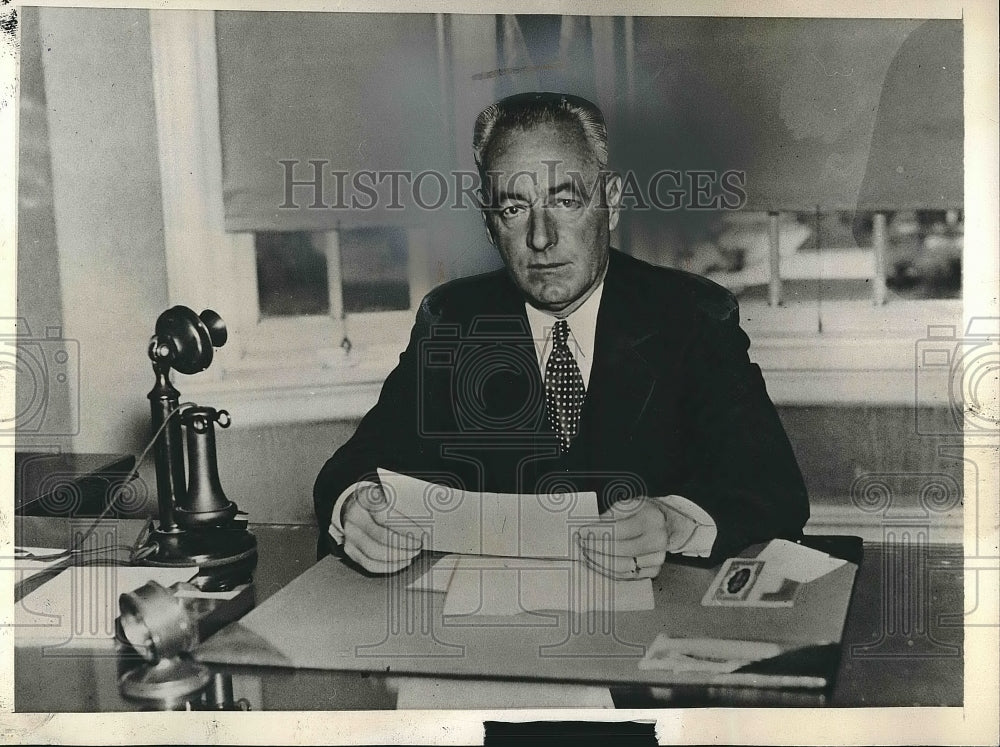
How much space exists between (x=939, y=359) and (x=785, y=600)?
22.2 inches

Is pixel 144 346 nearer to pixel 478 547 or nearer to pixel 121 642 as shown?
pixel 121 642

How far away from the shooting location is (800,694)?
179cm

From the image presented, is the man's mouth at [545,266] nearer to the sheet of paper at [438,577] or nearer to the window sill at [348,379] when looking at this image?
the window sill at [348,379]

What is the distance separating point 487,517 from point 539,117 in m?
0.77

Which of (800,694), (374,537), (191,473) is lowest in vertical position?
(800,694)

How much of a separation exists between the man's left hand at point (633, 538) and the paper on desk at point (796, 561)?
0.55 feet

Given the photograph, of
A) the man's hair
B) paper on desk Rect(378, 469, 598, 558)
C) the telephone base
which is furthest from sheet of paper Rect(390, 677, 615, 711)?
the man's hair

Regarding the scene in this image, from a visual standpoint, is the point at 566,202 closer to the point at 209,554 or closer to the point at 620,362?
the point at 620,362

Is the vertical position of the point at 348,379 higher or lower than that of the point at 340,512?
higher

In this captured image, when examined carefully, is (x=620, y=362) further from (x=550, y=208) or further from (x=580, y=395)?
(x=550, y=208)

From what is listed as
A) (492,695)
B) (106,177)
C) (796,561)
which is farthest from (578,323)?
(106,177)

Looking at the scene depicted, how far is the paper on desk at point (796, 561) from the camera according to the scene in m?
1.78

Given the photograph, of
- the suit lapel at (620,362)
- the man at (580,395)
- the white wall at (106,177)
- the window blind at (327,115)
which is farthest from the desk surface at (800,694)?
the window blind at (327,115)

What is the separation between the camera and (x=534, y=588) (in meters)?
1.77
